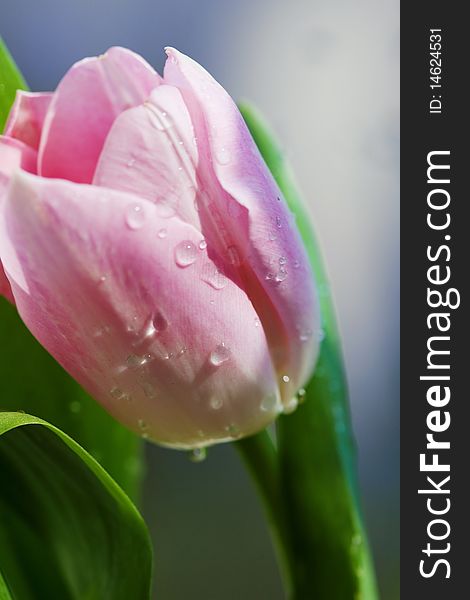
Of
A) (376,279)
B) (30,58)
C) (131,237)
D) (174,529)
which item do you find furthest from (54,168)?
(174,529)

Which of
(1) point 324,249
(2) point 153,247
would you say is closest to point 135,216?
(2) point 153,247

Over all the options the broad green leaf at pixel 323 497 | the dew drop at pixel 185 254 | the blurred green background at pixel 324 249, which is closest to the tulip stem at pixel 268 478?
the broad green leaf at pixel 323 497

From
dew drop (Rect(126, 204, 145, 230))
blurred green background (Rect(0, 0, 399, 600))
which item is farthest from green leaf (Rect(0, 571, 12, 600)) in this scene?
blurred green background (Rect(0, 0, 399, 600))

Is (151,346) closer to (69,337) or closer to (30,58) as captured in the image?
(69,337)

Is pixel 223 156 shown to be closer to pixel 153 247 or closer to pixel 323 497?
pixel 153 247

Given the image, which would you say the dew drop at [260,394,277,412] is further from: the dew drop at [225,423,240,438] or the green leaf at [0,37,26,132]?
the green leaf at [0,37,26,132]

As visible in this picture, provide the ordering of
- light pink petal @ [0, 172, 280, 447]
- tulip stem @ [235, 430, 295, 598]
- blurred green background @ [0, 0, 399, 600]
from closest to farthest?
light pink petal @ [0, 172, 280, 447]
tulip stem @ [235, 430, 295, 598]
blurred green background @ [0, 0, 399, 600]
